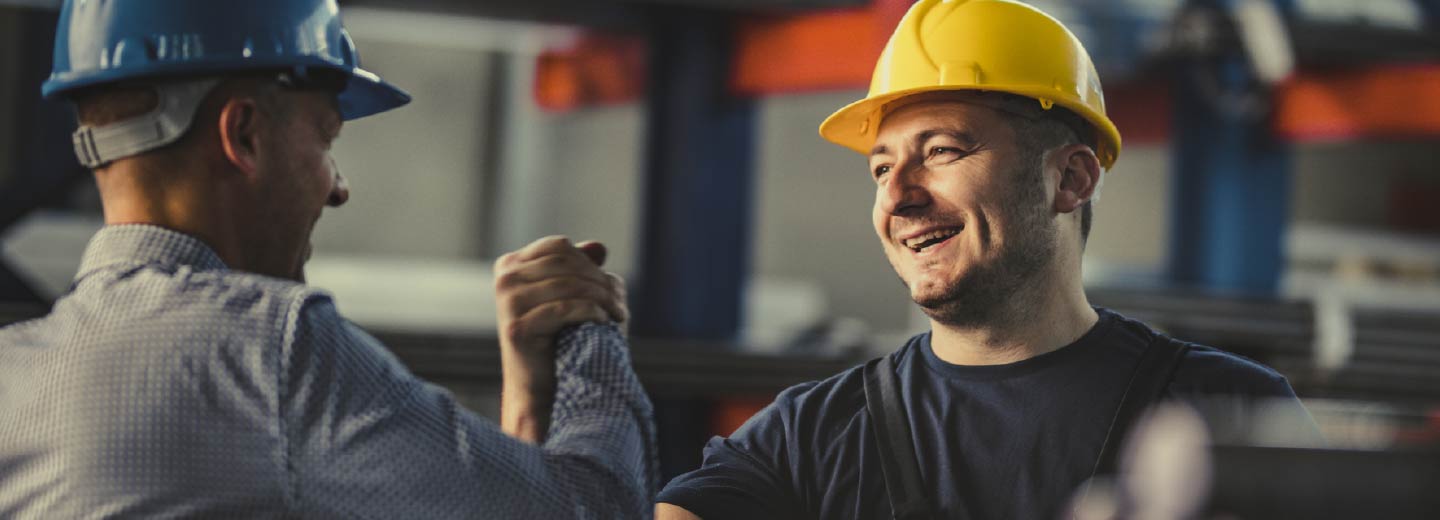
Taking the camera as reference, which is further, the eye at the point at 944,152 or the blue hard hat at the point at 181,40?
the eye at the point at 944,152

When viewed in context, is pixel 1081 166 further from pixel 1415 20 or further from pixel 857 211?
pixel 857 211

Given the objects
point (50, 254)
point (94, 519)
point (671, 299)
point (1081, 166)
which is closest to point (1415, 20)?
point (671, 299)

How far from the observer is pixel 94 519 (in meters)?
2.04

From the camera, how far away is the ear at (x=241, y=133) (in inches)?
87.6

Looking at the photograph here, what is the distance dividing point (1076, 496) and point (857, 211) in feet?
55.3

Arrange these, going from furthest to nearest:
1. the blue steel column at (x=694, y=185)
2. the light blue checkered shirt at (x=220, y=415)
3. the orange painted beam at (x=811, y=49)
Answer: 1. the blue steel column at (x=694, y=185)
2. the orange painted beam at (x=811, y=49)
3. the light blue checkered shirt at (x=220, y=415)

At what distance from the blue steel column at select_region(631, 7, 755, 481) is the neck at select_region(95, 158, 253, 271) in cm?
653

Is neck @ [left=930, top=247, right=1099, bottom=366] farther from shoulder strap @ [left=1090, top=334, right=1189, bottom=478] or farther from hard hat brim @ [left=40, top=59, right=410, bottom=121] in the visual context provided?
hard hat brim @ [left=40, top=59, right=410, bottom=121]

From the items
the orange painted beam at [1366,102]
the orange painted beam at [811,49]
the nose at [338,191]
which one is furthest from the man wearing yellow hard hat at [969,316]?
the orange painted beam at [1366,102]

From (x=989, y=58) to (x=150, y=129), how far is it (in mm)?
1349

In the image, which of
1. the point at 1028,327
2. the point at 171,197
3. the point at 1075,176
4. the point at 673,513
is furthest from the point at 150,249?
the point at 1075,176

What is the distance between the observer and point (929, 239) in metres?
2.61

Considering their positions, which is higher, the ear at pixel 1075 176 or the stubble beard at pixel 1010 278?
the ear at pixel 1075 176

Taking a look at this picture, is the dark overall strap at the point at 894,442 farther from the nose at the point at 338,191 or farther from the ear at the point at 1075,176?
the nose at the point at 338,191
